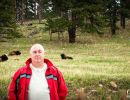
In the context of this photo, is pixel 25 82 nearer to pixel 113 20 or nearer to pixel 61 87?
pixel 61 87

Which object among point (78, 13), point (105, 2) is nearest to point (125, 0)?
point (105, 2)

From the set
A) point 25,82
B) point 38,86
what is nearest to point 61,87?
point 38,86

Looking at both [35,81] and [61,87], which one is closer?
[35,81]

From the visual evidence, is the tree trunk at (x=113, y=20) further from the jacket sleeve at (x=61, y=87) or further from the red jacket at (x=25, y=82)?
the red jacket at (x=25, y=82)

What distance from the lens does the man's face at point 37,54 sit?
287 inches

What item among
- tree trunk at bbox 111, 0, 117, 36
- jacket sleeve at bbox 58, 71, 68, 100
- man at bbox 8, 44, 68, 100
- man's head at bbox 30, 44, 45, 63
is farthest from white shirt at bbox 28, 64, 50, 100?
tree trunk at bbox 111, 0, 117, 36

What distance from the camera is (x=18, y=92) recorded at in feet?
24.2

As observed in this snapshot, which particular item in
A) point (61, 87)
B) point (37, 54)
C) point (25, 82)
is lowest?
point (61, 87)

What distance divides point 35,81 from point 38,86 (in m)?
0.10

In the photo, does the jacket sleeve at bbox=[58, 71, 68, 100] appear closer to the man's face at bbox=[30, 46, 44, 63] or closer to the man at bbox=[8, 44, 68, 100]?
the man at bbox=[8, 44, 68, 100]

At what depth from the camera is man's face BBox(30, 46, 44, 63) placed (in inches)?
287

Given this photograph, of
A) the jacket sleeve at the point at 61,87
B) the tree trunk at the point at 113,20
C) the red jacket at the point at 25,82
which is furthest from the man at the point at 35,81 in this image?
the tree trunk at the point at 113,20

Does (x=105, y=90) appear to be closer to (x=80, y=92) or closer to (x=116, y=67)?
(x=80, y=92)

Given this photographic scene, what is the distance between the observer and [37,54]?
7320 mm
